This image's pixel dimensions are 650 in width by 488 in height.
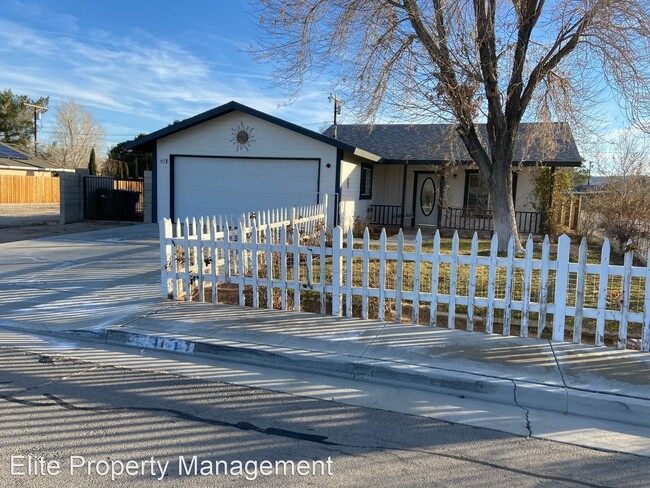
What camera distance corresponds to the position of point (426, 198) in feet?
65.6

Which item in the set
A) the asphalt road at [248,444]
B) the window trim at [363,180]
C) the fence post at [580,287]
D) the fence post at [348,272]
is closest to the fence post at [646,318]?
the fence post at [580,287]

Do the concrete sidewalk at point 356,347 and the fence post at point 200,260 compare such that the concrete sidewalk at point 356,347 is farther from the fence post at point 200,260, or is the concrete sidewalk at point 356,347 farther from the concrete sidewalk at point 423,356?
the fence post at point 200,260

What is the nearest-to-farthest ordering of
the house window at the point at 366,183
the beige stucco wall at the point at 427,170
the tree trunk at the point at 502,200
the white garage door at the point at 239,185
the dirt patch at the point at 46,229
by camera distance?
the tree trunk at the point at 502,200 → the dirt patch at the point at 46,229 → the white garage door at the point at 239,185 → the house window at the point at 366,183 → the beige stucco wall at the point at 427,170

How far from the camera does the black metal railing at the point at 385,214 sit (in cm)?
1958

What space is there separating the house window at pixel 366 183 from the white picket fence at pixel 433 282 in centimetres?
943

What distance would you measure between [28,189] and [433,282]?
36.6 meters

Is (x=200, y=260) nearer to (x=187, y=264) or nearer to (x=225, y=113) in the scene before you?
(x=187, y=264)

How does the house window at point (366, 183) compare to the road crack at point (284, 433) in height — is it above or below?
above

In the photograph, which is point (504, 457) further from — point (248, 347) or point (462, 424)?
point (248, 347)

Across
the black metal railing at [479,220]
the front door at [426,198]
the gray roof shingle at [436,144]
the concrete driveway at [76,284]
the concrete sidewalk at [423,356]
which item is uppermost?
the gray roof shingle at [436,144]

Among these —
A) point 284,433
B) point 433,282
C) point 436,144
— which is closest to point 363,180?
point 436,144

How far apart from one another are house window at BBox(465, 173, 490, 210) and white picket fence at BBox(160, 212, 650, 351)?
10.6 meters

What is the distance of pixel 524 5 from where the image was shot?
33.0 ft

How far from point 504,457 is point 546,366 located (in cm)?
172
